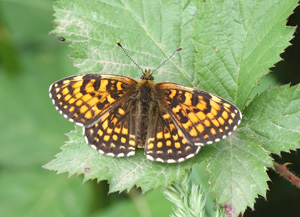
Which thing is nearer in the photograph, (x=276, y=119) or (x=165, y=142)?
(x=276, y=119)

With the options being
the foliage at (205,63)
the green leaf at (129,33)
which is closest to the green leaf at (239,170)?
the foliage at (205,63)

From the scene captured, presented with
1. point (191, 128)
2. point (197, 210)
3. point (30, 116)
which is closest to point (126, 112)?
point (191, 128)

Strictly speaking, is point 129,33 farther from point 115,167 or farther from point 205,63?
point 115,167

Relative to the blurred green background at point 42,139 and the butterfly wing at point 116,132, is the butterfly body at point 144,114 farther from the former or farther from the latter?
the blurred green background at point 42,139

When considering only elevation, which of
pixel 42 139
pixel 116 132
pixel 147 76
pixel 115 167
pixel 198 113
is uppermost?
pixel 147 76

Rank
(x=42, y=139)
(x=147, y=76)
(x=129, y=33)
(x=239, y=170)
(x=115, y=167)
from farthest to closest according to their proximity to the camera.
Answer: (x=42, y=139) < (x=129, y=33) < (x=147, y=76) < (x=115, y=167) < (x=239, y=170)

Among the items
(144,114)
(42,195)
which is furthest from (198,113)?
(42,195)
